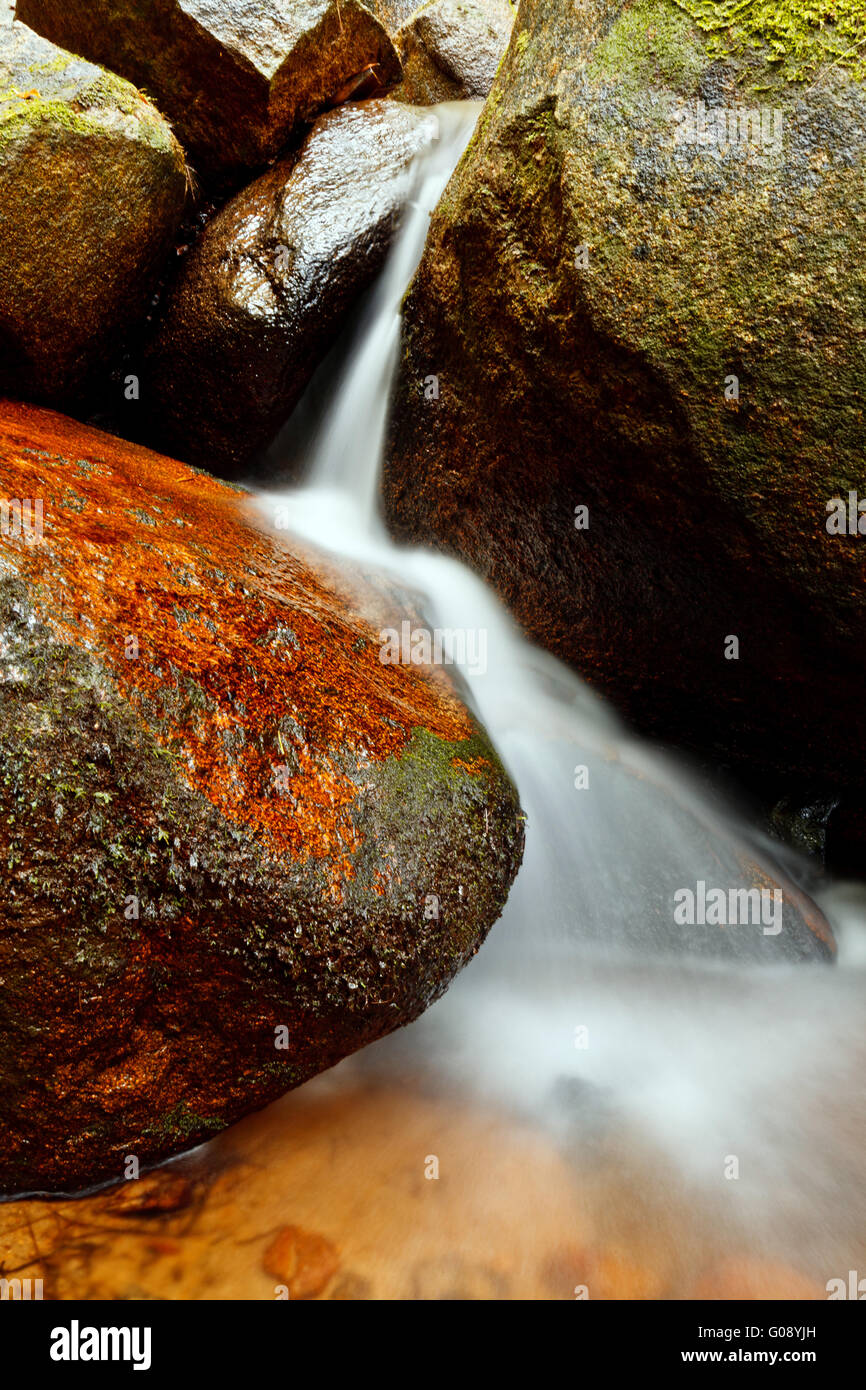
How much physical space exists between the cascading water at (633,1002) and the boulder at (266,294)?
668mm

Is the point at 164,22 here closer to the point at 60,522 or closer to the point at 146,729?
the point at 60,522

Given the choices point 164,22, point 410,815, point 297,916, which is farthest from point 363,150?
point 297,916

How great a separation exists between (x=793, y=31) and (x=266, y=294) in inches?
136

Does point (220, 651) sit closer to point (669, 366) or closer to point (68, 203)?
point (669, 366)

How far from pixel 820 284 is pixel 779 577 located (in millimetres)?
1157

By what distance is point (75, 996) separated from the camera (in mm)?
2219

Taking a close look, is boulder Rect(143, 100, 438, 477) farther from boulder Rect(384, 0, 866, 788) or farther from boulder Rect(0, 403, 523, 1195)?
boulder Rect(0, 403, 523, 1195)

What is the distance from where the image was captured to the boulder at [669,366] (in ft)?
10.3

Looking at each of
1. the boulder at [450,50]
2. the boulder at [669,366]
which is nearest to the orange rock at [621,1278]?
the boulder at [669,366]

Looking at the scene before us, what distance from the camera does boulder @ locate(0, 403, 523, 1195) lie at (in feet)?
7.18

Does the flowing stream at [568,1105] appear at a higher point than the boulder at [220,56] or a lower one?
lower

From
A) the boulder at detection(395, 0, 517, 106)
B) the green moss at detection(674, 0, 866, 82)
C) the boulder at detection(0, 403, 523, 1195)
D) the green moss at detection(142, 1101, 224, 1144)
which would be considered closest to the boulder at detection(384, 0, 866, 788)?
the green moss at detection(674, 0, 866, 82)

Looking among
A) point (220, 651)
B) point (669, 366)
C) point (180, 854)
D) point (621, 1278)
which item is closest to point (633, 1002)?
point (621, 1278)

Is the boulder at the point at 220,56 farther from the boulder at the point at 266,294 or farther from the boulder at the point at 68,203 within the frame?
the boulder at the point at 68,203
